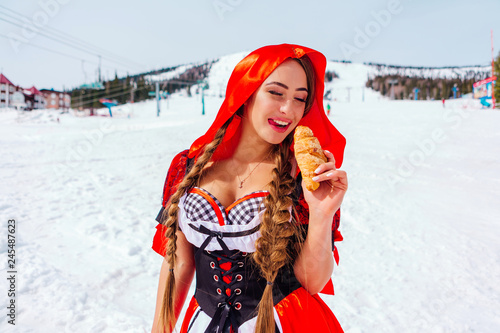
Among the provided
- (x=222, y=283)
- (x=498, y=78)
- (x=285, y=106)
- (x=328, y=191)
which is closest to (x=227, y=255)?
(x=222, y=283)

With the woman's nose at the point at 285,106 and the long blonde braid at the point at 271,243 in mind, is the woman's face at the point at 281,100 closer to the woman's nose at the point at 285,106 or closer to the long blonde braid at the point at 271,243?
the woman's nose at the point at 285,106

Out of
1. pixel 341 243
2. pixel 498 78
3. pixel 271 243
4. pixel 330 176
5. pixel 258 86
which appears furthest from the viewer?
pixel 498 78

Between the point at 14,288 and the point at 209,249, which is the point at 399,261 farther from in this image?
the point at 14,288

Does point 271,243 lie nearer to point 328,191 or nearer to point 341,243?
point 328,191

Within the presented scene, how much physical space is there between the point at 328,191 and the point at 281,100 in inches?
18.7

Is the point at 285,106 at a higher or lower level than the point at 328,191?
higher

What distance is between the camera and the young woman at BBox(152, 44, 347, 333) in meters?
1.34

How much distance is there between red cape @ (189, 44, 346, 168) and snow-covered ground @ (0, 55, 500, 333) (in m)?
2.13

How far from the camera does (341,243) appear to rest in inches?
191

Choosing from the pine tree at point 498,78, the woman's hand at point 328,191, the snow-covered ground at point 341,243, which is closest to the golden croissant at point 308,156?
the woman's hand at point 328,191

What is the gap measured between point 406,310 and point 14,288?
158 inches

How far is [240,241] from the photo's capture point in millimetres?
1393

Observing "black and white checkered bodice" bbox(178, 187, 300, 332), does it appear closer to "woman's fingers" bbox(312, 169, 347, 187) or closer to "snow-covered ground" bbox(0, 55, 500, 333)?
"woman's fingers" bbox(312, 169, 347, 187)

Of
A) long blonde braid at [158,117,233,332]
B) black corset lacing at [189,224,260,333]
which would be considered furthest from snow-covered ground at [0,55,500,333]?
black corset lacing at [189,224,260,333]
